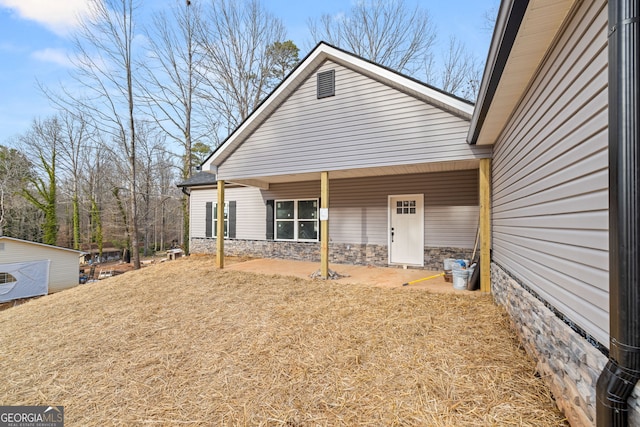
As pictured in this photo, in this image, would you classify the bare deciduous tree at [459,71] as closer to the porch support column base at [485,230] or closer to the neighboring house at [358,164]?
the neighboring house at [358,164]

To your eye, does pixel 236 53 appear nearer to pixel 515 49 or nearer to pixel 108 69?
pixel 108 69

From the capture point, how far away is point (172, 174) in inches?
889

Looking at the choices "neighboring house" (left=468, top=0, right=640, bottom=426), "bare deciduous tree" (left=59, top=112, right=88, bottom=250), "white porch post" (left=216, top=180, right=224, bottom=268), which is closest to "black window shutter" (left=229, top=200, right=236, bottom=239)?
"white porch post" (left=216, top=180, right=224, bottom=268)

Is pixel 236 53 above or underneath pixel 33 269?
above

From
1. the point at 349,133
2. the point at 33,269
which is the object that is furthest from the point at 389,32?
the point at 33,269

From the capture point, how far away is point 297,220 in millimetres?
9188

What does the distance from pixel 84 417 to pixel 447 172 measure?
774 centimetres

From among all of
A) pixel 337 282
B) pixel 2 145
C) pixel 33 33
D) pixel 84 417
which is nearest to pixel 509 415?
pixel 84 417

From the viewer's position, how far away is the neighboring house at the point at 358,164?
5.34 m

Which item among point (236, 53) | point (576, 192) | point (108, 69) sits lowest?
point (576, 192)

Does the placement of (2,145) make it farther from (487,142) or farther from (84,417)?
(487,142)

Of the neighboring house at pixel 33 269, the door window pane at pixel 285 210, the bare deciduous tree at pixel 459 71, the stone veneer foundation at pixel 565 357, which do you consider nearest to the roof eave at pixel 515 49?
the stone veneer foundation at pixel 565 357

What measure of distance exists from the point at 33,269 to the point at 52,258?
1033 mm

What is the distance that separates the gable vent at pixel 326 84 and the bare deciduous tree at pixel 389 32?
938cm
